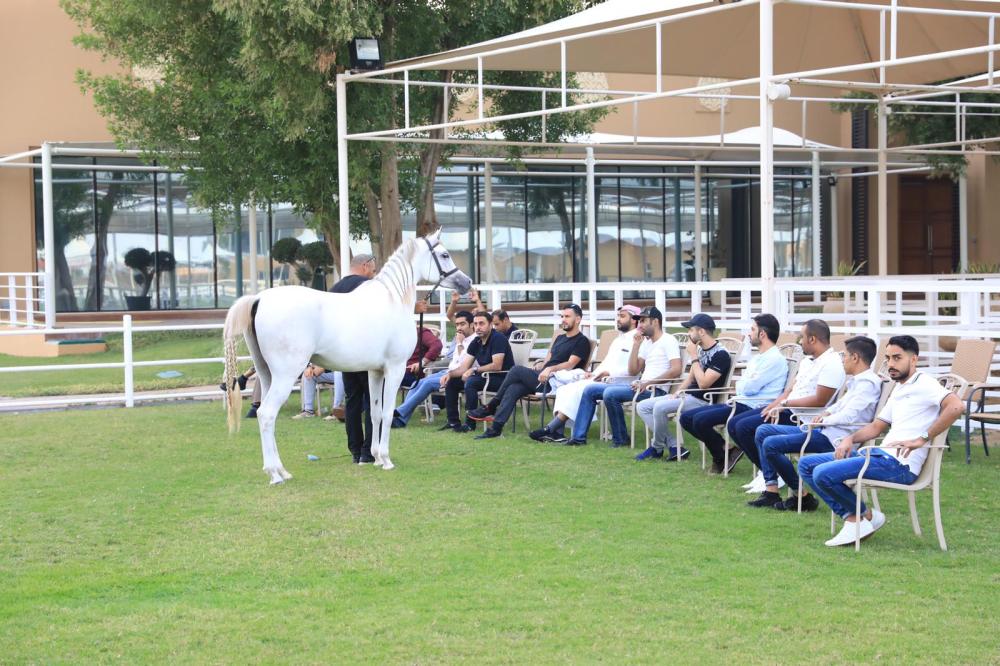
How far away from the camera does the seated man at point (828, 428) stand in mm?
7746

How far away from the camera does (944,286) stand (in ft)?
34.6

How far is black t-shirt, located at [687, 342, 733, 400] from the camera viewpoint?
34.6 ft

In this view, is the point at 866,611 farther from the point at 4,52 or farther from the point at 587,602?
the point at 4,52

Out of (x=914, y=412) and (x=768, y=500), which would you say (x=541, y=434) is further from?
(x=914, y=412)

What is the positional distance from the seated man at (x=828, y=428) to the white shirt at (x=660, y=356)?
107 inches

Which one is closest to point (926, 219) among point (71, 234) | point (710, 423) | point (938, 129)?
point (938, 129)

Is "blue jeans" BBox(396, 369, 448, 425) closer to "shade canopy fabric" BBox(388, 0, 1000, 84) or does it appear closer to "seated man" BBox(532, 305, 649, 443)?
"seated man" BBox(532, 305, 649, 443)

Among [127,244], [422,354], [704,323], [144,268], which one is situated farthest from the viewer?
[144,268]

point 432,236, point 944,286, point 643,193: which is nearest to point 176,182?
point 643,193

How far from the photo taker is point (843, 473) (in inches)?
288

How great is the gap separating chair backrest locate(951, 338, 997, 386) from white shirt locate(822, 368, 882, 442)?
2.67 m

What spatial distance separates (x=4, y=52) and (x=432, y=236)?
826 inches

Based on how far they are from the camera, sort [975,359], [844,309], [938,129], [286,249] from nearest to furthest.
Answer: [975,359], [844,309], [938,129], [286,249]

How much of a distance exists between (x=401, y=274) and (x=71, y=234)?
21127 millimetres
